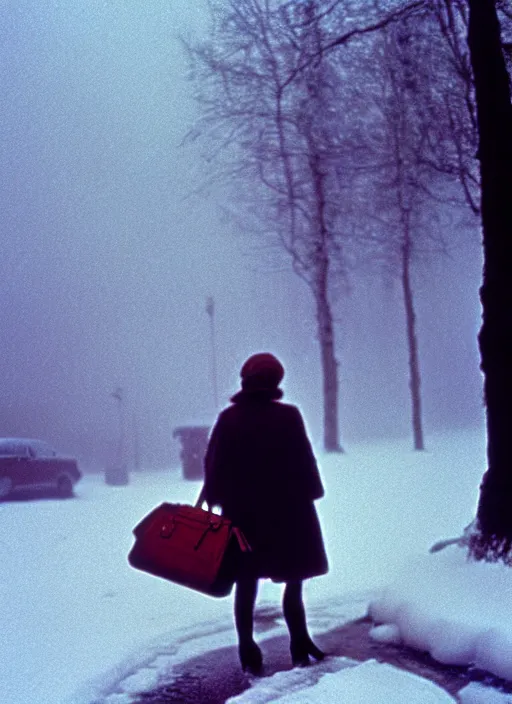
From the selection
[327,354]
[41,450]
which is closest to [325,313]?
[327,354]

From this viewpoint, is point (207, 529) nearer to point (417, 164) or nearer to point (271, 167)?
Result: point (417, 164)

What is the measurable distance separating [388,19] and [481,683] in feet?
21.4

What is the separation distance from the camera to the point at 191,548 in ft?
15.0

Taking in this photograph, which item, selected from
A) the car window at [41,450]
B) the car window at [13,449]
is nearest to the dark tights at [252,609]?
the car window at [13,449]

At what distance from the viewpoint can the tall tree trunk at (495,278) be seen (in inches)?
246

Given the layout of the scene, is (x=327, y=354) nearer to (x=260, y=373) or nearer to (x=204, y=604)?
(x=204, y=604)

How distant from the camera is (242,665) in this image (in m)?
5.14

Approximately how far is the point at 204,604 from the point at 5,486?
31.4 feet

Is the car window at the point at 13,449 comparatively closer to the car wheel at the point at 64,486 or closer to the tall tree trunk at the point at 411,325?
the car wheel at the point at 64,486

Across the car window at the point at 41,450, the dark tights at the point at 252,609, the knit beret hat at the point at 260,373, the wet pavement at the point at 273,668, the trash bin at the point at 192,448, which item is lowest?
the trash bin at the point at 192,448

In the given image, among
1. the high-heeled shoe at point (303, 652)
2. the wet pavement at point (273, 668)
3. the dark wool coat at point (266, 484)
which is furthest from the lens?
the high-heeled shoe at point (303, 652)

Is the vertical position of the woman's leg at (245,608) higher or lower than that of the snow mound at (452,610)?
higher

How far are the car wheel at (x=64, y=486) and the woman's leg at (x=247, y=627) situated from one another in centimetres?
1459

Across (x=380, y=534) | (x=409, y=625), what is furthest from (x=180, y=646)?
(x=380, y=534)
